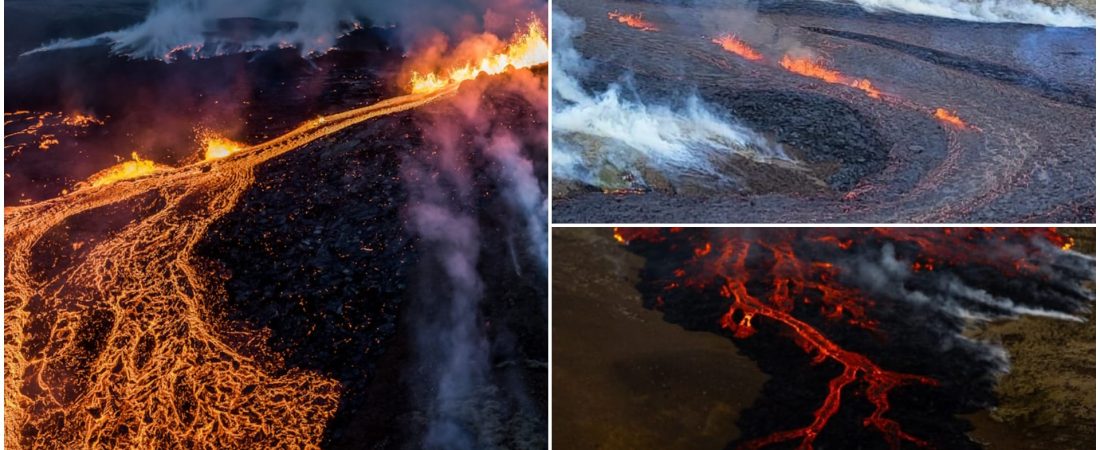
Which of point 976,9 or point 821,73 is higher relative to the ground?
point 976,9

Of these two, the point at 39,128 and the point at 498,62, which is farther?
the point at 498,62

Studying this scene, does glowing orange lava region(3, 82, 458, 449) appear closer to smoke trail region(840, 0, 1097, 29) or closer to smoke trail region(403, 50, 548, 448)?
smoke trail region(403, 50, 548, 448)

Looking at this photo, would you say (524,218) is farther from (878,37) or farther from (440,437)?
(878,37)

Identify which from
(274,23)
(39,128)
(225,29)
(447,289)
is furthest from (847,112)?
(39,128)

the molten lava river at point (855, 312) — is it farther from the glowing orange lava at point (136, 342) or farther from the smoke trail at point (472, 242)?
the glowing orange lava at point (136, 342)

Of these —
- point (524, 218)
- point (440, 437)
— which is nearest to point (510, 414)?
point (440, 437)

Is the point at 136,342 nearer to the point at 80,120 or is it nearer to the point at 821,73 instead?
the point at 80,120
